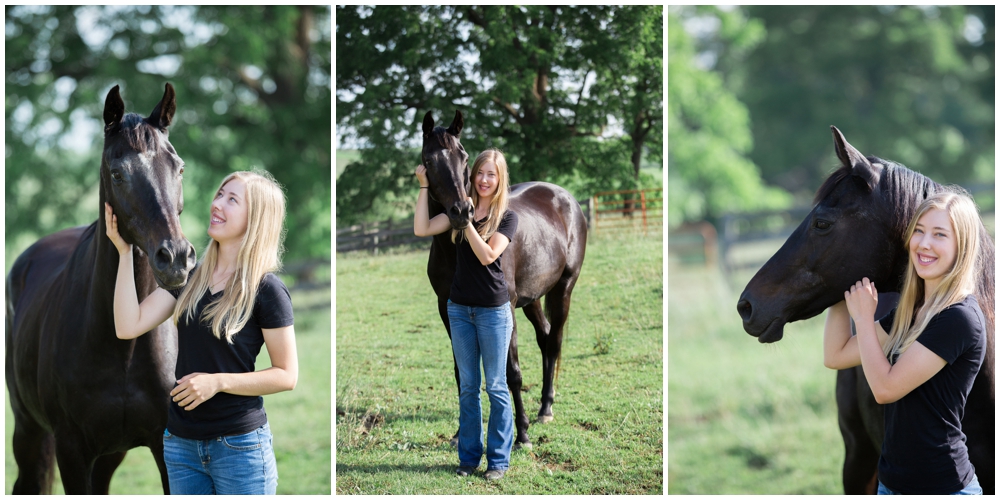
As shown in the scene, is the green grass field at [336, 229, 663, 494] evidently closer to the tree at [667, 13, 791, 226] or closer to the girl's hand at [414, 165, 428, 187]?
the girl's hand at [414, 165, 428, 187]

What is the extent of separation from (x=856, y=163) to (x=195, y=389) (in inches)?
77.0

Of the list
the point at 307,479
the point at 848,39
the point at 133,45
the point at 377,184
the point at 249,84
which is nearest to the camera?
the point at 377,184

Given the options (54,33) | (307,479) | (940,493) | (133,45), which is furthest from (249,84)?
(940,493)

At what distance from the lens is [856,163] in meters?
2.27

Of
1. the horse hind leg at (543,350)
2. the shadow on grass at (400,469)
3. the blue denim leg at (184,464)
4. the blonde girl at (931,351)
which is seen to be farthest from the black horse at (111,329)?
the blonde girl at (931,351)

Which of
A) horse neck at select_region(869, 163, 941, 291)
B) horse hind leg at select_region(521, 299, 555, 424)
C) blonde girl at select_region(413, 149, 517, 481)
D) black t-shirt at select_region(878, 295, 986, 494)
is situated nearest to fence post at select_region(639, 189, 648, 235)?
horse hind leg at select_region(521, 299, 555, 424)

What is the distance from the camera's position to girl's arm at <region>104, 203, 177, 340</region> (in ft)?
7.77

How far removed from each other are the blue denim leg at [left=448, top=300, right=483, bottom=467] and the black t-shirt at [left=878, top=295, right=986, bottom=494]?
1.39 m

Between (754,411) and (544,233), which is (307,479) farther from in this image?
(754,411)

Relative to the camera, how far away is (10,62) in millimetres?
9586

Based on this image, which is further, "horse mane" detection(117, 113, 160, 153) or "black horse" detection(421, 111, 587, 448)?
"black horse" detection(421, 111, 587, 448)

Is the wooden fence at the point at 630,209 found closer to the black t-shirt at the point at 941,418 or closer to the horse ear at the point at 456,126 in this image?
the horse ear at the point at 456,126

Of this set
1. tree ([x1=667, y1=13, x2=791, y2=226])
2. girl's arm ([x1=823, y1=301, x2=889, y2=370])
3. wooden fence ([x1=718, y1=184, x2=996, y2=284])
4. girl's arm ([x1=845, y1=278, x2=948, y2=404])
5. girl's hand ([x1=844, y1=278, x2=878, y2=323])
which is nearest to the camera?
girl's arm ([x1=845, y1=278, x2=948, y2=404])

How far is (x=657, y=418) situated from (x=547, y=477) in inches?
19.4
